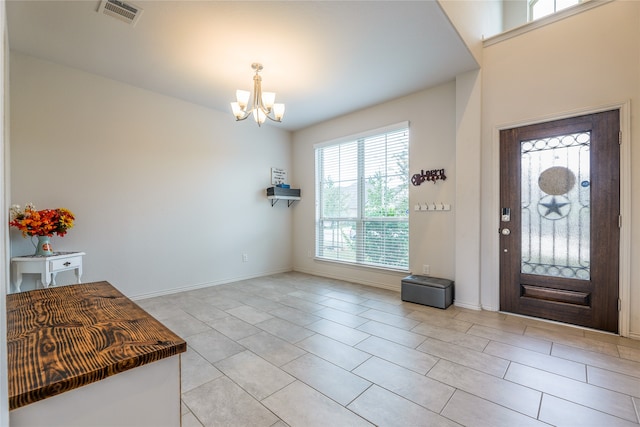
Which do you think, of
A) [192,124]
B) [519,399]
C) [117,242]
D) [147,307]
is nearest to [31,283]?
[117,242]

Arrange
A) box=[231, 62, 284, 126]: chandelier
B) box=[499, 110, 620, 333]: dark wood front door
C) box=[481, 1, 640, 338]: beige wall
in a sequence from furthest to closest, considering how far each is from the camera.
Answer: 1. box=[231, 62, 284, 126]: chandelier
2. box=[499, 110, 620, 333]: dark wood front door
3. box=[481, 1, 640, 338]: beige wall

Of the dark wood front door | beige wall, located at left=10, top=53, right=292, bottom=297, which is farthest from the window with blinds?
the dark wood front door

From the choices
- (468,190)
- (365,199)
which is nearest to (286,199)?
(365,199)

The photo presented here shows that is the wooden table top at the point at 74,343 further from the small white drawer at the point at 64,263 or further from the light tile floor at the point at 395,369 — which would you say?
the small white drawer at the point at 64,263

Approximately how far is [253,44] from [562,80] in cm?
304

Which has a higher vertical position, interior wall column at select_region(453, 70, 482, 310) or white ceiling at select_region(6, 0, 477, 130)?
white ceiling at select_region(6, 0, 477, 130)

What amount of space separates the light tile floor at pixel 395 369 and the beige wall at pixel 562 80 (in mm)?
799

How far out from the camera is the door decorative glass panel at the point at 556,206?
9.32 ft

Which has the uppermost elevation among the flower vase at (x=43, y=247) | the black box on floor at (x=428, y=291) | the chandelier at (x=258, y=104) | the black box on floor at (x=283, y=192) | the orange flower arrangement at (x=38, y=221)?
the chandelier at (x=258, y=104)

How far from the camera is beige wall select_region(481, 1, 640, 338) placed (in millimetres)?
2621

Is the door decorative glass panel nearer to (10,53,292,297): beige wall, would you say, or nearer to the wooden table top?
the wooden table top

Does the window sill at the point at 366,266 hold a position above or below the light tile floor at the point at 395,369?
above

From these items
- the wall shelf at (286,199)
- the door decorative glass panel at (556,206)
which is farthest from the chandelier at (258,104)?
the door decorative glass panel at (556,206)

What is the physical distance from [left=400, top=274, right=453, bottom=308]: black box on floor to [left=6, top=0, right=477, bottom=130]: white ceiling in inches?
96.3
